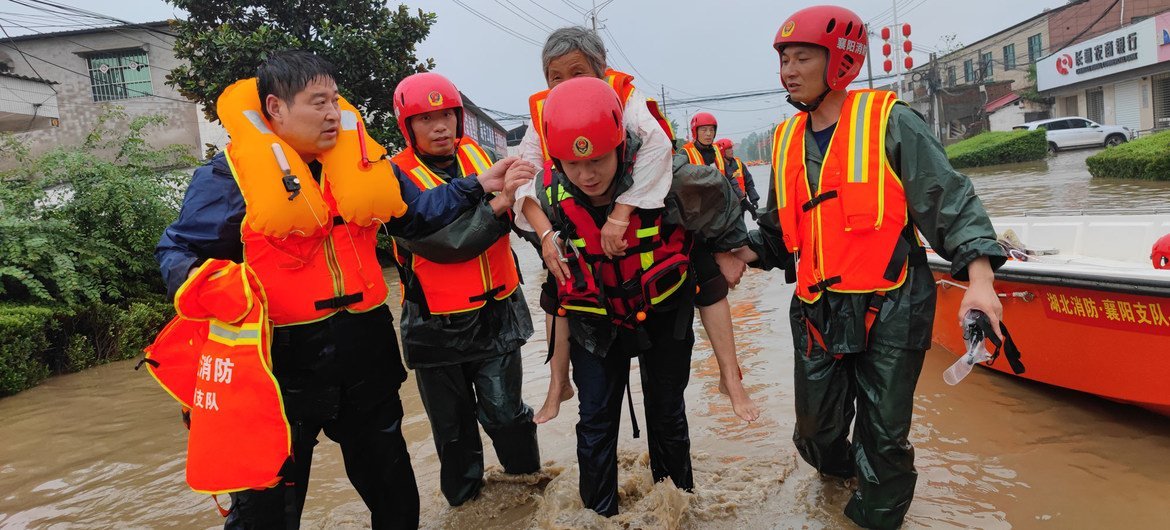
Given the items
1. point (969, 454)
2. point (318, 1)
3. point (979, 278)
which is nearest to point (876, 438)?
point (979, 278)

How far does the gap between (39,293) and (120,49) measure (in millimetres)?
14219

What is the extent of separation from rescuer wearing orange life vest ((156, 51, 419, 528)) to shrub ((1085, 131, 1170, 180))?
1775 cm

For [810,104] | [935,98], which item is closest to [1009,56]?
[935,98]

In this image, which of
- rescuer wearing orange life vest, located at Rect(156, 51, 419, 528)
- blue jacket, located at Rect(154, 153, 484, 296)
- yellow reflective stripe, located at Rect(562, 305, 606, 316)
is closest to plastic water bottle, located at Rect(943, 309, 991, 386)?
yellow reflective stripe, located at Rect(562, 305, 606, 316)

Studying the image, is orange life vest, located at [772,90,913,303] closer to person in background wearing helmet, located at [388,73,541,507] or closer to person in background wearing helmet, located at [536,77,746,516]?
person in background wearing helmet, located at [536,77,746,516]

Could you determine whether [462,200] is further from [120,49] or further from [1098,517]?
[120,49]

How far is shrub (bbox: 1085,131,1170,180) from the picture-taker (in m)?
14.9

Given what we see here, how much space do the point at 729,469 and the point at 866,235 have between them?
65.3 inches

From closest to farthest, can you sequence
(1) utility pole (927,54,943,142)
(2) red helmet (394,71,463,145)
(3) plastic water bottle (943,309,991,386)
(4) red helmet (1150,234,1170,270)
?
(3) plastic water bottle (943,309,991,386) → (2) red helmet (394,71,463,145) → (4) red helmet (1150,234,1170,270) → (1) utility pole (927,54,943,142)

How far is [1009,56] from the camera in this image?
4153cm

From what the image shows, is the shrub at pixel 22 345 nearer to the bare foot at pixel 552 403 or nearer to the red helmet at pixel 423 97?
the red helmet at pixel 423 97

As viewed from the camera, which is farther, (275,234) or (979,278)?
(979,278)

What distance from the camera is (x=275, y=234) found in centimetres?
221

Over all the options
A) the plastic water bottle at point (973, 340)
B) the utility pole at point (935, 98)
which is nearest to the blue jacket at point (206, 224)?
the plastic water bottle at point (973, 340)
